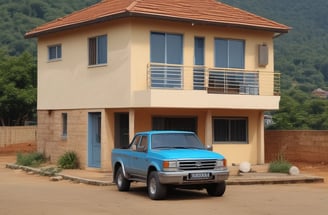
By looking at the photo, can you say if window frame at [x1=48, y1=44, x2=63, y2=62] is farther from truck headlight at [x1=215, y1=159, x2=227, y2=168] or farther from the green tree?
the green tree

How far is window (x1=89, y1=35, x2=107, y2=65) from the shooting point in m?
26.7

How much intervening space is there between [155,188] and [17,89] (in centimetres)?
3306

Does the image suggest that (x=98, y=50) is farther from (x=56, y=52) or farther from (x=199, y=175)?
(x=199, y=175)

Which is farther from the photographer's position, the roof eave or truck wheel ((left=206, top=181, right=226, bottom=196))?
the roof eave

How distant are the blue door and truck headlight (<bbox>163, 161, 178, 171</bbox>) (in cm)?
1057

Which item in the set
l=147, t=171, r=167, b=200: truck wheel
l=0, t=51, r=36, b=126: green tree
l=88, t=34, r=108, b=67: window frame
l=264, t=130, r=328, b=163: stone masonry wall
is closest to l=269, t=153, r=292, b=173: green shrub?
l=264, t=130, r=328, b=163: stone masonry wall

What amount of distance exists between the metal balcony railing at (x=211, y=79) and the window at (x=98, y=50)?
98.1 inches

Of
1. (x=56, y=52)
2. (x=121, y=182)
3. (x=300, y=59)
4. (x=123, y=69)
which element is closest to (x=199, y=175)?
(x=121, y=182)

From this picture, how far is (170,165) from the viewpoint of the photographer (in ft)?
55.3

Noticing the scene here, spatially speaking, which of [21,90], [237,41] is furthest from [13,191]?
[21,90]

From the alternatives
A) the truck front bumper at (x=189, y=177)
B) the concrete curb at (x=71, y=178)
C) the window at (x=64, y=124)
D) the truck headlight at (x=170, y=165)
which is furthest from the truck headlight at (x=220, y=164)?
the window at (x=64, y=124)

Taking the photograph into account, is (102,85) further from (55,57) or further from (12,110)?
(12,110)

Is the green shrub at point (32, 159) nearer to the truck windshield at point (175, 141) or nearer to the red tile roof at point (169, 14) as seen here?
the red tile roof at point (169, 14)

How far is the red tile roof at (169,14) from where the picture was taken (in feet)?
82.0
